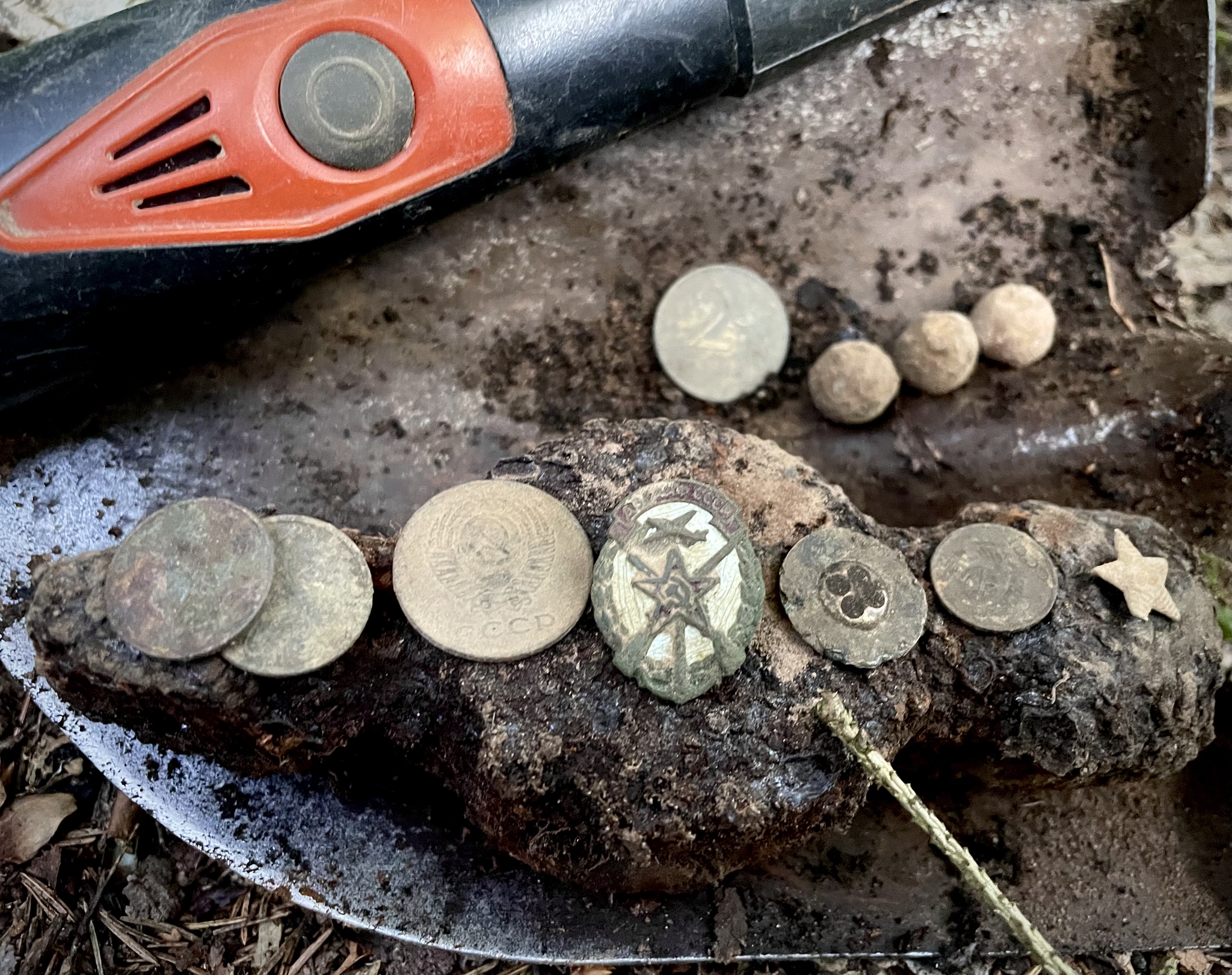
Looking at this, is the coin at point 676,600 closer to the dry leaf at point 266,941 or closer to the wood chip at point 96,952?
the dry leaf at point 266,941

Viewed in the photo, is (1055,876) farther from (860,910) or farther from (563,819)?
(563,819)

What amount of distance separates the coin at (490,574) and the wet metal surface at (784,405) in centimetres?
62

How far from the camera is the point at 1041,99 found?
8.97ft

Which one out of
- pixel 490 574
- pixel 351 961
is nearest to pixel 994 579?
pixel 490 574

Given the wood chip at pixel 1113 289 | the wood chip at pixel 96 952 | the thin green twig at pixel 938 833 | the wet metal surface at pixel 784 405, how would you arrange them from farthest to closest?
the wood chip at pixel 1113 289 → the wood chip at pixel 96 952 → the wet metal surface at pixel 784 405 → the thin green twig at pixel 938 833

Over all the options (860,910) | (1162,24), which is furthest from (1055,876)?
(1162,24)

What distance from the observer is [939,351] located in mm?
2531

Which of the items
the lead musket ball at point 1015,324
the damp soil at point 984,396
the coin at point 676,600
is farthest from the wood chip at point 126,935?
the lead musket ball at point 1015,324

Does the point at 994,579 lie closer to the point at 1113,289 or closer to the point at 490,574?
the point at 490,574

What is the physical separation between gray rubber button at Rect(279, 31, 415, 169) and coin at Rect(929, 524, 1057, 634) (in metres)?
1.48

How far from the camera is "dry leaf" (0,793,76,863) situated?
229 centimetres

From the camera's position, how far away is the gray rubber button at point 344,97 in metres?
1.85

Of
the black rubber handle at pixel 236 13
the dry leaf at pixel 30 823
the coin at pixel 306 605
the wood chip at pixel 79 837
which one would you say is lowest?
the wood chip at pixel 79 837

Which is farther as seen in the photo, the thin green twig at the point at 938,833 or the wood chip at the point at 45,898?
the wood chip at the point at 45,898
